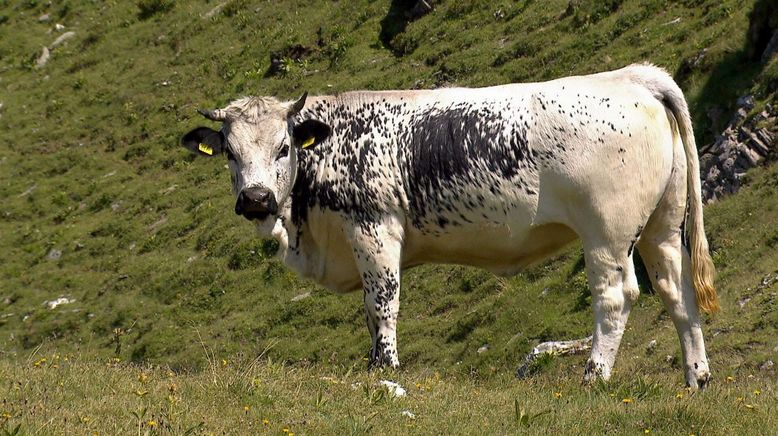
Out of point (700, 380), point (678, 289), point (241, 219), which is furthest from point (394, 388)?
point (241, 219)

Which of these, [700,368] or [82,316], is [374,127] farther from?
[82,316]

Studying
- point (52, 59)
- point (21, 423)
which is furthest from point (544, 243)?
point (52, 59)

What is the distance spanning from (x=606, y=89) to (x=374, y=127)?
2652 millimetres

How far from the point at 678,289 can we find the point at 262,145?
4.71 meters

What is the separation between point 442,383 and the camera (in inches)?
432

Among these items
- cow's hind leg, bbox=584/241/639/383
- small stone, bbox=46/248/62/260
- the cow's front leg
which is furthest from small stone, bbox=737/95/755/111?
small stone, bbox=46/248/62/260

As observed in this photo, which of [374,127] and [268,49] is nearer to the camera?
[374,127]

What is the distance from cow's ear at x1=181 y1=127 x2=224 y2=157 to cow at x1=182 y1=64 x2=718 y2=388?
2 cm

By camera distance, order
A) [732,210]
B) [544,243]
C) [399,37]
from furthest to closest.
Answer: [399,37], [732,210], [544,243]

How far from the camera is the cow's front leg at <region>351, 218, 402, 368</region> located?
41.8 ft

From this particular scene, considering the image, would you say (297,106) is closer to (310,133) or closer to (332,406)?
(310,133)

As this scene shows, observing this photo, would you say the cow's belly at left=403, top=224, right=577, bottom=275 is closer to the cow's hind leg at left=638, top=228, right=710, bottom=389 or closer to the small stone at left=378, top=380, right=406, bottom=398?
the cow's hind leg at left=638, top=228, right=710, bottom=389

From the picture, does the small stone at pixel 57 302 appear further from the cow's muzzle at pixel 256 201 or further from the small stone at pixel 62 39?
the small stone at pixel 62 39

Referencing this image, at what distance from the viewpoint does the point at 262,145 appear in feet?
42.5
